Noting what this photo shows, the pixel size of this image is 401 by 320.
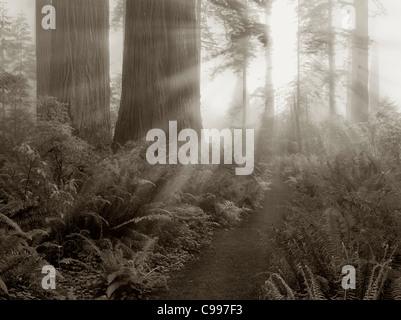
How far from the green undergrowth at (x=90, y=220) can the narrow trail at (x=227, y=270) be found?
175 mm

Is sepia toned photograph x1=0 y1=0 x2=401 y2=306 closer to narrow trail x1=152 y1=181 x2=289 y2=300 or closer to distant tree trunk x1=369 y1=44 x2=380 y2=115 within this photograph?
narrow trail x1=152 y1=181 x2=289 y2=300

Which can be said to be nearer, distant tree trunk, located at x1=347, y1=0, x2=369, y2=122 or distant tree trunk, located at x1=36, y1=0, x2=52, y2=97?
distant tree trunk, located at x1=36, y1=0, x2=52, y2=97

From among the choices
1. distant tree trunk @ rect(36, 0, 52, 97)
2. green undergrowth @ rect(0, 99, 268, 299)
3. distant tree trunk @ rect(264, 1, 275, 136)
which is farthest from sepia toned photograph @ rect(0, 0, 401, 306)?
distant tree trunk @ rect(264, 1, 275, 136)

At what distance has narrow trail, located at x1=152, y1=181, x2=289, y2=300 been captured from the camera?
136 inches

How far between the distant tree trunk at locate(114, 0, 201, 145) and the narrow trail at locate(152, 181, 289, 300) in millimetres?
3083

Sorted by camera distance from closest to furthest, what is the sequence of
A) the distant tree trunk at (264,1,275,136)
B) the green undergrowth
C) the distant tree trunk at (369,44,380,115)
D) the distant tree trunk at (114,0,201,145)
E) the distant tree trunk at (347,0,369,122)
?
the green undergrowth
the distant tree trunk at (114,0,201,145)
the distant tree trunk at (347,0,369,122)
the distant tree trunk at (264,1,275,136)
the distant tree trunk at (369,44,380,115)

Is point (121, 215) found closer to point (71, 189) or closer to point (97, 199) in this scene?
point (97, 199)

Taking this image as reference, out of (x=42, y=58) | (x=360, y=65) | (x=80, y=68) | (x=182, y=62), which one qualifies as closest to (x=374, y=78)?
(x=360, y=65)

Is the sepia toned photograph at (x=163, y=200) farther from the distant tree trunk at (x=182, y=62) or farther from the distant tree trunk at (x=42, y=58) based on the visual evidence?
Result: the distant tree trunk at (x=42, y=58)

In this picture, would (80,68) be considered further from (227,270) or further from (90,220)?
(227,270)

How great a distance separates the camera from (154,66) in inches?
298

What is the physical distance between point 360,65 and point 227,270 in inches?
510

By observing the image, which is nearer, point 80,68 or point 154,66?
point 154,66

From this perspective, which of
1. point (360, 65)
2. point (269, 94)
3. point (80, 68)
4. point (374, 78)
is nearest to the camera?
point (80, 68)
